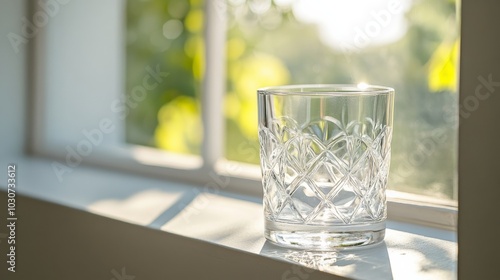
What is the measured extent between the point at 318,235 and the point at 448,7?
848mm

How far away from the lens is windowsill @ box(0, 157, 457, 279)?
0.85 m

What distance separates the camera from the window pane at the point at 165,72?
2.48 m

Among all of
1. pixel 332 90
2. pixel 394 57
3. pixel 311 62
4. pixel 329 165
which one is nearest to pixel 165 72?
pixel 311 62

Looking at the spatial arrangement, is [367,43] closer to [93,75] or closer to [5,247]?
[93,75]

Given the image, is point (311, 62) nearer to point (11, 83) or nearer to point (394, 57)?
point (394, 57)

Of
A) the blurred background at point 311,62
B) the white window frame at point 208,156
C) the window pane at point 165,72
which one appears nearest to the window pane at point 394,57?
the blurred background at point 311,62

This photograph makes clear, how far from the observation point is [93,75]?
1.80m

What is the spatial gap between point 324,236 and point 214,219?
27cm

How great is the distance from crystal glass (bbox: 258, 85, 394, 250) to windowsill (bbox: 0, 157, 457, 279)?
26mm

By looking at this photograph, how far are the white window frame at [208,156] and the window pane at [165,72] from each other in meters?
0.56

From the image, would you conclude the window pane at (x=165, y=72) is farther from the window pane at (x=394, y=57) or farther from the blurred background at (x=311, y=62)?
the window pane at (x=394, y=57)

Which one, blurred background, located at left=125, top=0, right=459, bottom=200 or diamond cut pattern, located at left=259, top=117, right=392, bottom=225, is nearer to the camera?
diamond cut pattern, located at left=259, top=117, right=392, bottom=225

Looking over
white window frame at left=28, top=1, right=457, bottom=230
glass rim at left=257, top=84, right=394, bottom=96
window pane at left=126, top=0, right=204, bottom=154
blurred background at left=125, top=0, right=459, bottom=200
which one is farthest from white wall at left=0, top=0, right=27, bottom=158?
glass rim at left=257, top=84, right=394, bottom=96

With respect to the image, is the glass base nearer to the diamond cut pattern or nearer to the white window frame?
the diamond cut pattern
